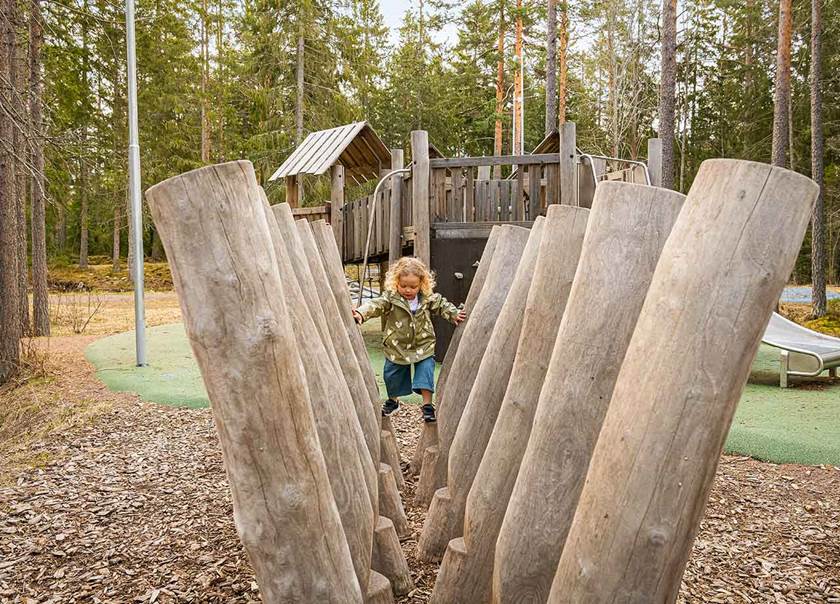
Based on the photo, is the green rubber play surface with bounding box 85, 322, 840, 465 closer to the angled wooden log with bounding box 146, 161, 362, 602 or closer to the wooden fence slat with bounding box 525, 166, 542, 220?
the wooden fence slat with bounding box 525, 166, 542, 220

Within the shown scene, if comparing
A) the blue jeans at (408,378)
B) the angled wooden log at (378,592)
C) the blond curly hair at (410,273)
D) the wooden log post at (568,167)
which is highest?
the wooden log post at (568,167)

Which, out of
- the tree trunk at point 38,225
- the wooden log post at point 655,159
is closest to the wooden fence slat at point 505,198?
the wooden log post at point 655,159

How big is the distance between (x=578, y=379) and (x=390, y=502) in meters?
1.96

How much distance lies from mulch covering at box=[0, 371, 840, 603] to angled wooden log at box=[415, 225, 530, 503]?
0.53 metres

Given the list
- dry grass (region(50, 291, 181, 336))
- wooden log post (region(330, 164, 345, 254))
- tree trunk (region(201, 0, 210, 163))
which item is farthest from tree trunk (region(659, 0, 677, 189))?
tree trunk (region(201, 0, 210, 163))

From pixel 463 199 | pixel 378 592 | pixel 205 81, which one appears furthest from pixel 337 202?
pixel 205 81

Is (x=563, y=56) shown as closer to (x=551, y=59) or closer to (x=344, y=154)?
(x=551, y=59)

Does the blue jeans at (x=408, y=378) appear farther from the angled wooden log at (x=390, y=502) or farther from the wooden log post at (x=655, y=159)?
the wooden log post at (x=655, y=159)

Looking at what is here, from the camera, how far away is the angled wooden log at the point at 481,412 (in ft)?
9.84

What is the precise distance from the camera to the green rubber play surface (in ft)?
17.5

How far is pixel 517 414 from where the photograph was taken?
250 cm

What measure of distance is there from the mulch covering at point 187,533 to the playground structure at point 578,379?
1224 millimetres

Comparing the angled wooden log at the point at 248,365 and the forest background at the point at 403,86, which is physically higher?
the forest background at the point at 403,86

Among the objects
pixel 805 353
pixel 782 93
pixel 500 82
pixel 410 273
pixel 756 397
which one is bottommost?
pixel 756 397
